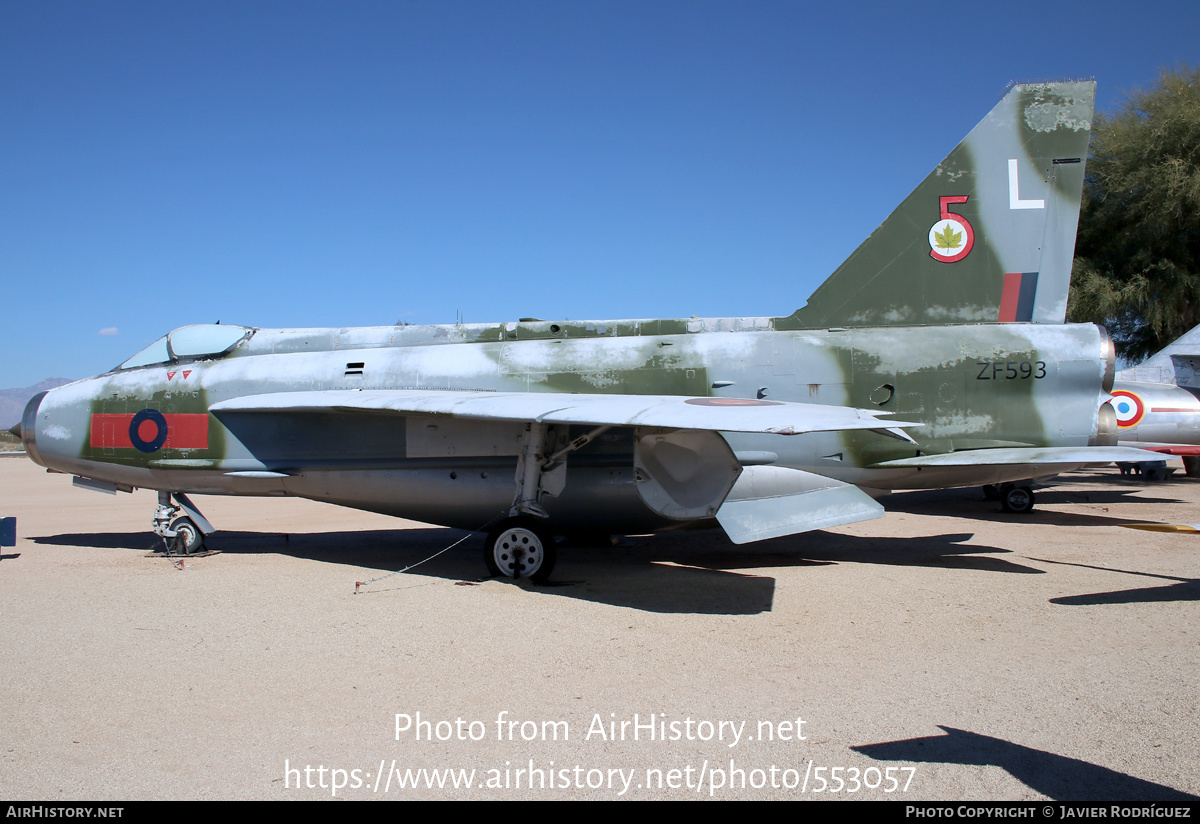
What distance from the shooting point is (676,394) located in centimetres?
867

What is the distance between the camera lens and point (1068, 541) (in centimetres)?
966

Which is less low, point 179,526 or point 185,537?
point 179,526

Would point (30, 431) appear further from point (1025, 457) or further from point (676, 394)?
point (1025, 457)

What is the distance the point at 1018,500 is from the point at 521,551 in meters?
9.71

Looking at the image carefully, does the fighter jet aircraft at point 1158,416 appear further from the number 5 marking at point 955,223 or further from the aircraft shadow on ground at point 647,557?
the number 5 marking at point 955,223

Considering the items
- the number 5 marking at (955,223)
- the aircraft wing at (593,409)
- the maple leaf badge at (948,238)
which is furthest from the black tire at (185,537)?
the maple leaf badge at (948,238)

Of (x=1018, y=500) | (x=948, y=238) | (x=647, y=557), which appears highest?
(x=948, y=238)

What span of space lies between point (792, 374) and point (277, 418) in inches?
242

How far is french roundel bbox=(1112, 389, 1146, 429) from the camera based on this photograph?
14.6 meters

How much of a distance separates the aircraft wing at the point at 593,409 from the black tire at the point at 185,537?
163 cm

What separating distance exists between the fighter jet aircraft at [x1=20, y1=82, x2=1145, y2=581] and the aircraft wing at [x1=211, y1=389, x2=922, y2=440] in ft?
0.27

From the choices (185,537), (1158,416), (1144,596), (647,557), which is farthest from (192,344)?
(1158,416)

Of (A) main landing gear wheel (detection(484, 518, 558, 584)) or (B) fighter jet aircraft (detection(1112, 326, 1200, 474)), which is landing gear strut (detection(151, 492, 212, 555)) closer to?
(A) main landing gear wheel (detection(484, 518, 558, 584))
